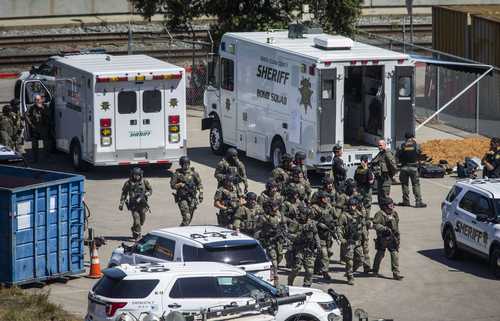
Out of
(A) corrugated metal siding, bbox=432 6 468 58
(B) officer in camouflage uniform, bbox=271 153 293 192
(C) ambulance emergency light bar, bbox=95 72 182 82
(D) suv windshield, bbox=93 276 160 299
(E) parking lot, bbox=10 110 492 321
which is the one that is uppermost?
(A) corrugated metal siding, bbox=432 6 468 58

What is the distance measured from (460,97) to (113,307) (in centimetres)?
2242

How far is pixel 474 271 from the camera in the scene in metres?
25.7

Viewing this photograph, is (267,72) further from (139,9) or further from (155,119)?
(139,9)

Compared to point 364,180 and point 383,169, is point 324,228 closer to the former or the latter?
point 364,180

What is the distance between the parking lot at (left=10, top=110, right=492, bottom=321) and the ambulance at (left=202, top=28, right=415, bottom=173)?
4.05 ft

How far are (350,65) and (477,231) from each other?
7576 millimetres

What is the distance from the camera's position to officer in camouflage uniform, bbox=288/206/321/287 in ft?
78.2

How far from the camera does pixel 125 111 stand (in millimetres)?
33188

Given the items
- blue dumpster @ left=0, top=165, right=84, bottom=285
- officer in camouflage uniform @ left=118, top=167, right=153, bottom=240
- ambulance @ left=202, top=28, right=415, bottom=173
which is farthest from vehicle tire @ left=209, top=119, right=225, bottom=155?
blue dumpster @ left=0, top=165, right=84, bottom=285

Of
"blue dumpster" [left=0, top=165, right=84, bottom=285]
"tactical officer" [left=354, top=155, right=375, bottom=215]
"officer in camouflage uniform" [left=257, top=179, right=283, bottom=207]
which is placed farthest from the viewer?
"tactical officer" [left=354, top=155, right=375, bottom=215]

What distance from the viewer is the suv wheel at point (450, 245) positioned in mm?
26234

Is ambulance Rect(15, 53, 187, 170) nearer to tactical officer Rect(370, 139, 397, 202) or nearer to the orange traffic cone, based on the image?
tactical officer Rect(370, 139, 397, 202)

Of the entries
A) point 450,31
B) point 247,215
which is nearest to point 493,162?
point 247,215

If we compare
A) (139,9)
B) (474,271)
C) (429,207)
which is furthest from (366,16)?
(474,271)
